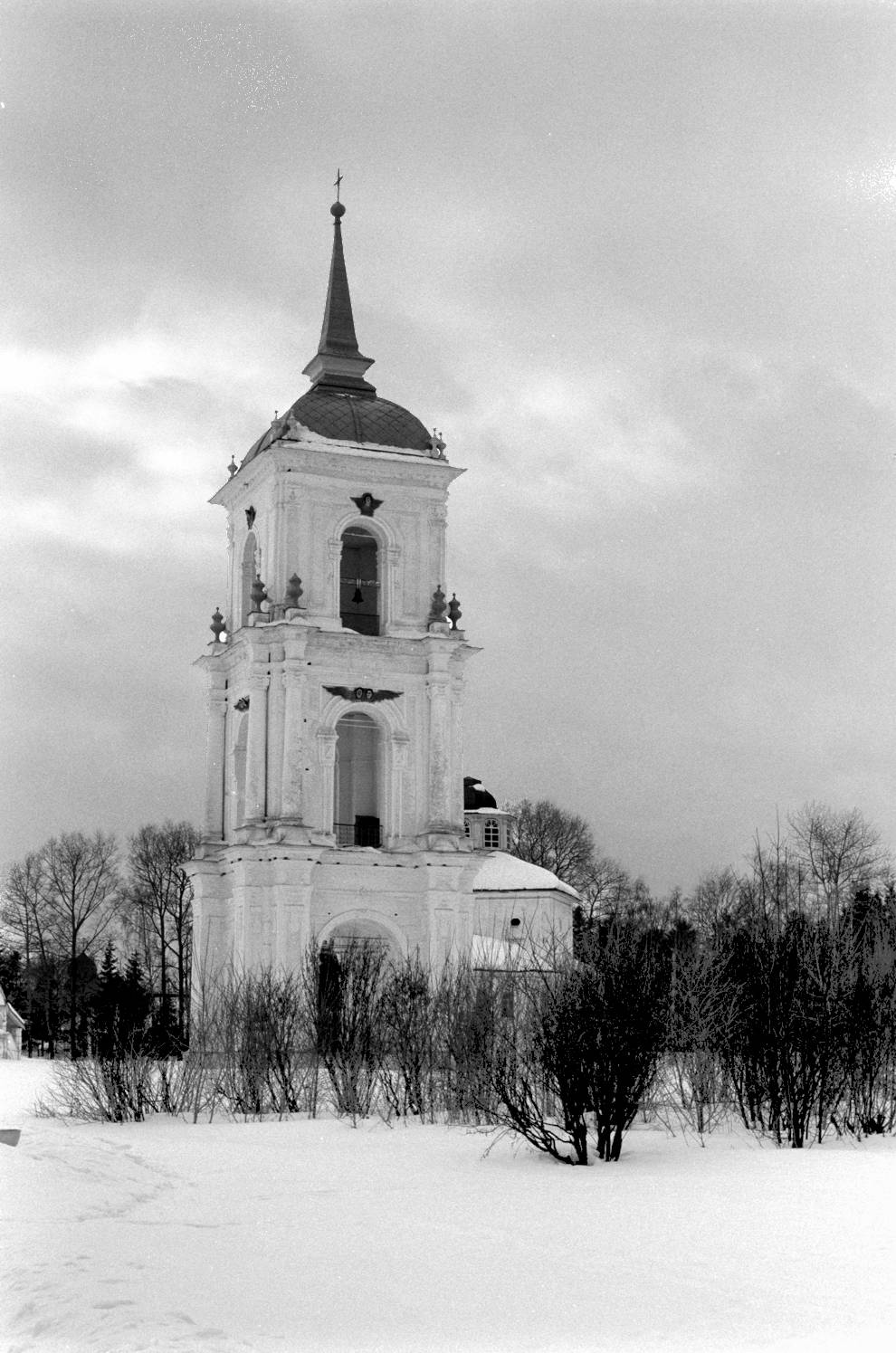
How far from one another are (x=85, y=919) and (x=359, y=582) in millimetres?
27952

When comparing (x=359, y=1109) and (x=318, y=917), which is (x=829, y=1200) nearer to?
(x=359, y=1109)

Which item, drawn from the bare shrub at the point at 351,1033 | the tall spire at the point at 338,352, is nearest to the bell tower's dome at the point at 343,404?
the tall spire at the point at 338,352

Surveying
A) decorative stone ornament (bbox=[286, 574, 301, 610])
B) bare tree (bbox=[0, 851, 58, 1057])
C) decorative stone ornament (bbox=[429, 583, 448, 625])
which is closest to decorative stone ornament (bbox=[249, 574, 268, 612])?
decorative stone ornament (bbox=[286, 574, 301, 610])

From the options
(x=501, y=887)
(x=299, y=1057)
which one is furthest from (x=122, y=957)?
(x=299, y=1057)

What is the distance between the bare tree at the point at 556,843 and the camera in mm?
69812

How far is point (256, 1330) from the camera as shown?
9352mm

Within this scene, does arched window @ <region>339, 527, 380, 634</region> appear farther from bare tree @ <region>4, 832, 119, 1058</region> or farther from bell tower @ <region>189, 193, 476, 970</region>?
bare tree @ <region>4, 832, 119, 1058</region>

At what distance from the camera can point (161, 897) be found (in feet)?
211

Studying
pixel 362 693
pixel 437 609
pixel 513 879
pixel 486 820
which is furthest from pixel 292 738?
pixel 486 820

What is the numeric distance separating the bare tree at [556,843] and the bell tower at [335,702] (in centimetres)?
2866

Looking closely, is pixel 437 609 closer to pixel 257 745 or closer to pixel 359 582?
pixel 359 582

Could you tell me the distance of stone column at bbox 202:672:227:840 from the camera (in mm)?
41844

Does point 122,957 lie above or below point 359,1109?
above

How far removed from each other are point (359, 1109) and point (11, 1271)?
44.3 feet
